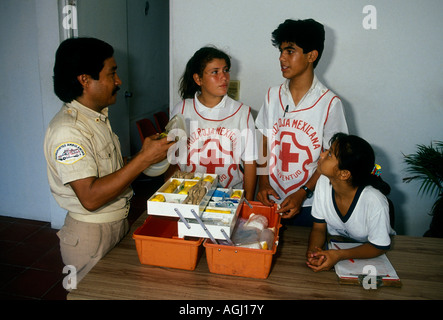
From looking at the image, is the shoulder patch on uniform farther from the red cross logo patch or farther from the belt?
the red cross logo patch

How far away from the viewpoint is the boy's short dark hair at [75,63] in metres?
1.50

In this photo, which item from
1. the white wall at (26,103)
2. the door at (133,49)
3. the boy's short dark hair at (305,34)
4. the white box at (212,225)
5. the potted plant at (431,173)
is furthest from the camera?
the door at (133,49)

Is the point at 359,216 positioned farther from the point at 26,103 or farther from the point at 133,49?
the point at 133,49

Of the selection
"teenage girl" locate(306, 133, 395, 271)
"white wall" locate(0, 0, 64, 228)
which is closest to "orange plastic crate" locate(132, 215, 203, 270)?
"teenage girl" locate(306, 133, 395, 271)

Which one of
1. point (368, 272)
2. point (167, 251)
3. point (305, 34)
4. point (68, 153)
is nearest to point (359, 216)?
point (368, 272)

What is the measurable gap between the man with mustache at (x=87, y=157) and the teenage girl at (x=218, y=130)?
0.59 meters

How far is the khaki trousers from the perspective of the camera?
1.57 m

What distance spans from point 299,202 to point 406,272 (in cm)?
58

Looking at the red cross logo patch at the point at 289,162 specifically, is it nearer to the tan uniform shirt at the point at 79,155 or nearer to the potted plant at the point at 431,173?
the tan uniform shirt at the point at 79,155

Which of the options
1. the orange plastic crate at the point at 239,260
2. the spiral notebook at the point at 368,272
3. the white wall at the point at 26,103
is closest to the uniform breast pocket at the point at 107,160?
the orange plastic crate at the point at 239,260

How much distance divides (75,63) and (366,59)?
202 cm

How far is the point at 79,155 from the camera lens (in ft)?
4.68

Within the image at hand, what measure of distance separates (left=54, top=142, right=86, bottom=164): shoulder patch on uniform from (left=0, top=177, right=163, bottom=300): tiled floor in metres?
1.55

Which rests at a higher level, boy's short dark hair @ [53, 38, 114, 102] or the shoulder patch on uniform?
A: boy's short dark hair @ [53, 38, 114, 102]
